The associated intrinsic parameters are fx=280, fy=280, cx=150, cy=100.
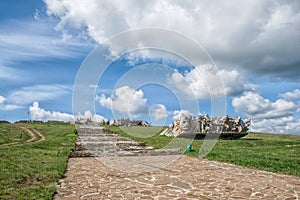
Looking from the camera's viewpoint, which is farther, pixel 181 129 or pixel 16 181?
pixel 181 129

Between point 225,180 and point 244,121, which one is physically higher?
point 244,121

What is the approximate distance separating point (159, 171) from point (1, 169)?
6.09 m

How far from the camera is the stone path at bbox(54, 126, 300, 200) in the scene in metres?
7.61

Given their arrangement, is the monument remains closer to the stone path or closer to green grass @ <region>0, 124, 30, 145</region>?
green grass @ <region>0, 124, 30, 145</region>

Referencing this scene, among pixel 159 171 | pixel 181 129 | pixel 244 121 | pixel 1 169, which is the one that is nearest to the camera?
pixel 1 169

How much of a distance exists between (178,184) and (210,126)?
20.3m

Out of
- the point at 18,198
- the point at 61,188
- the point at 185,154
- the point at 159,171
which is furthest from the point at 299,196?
the point at 185,154

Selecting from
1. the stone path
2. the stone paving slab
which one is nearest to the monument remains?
the stone path

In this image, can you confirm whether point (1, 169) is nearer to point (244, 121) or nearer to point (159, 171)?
point (159, 171)

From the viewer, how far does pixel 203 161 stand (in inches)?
557

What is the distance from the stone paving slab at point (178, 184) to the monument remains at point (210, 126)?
1552cm

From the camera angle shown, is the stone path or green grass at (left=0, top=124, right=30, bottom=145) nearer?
the stone path

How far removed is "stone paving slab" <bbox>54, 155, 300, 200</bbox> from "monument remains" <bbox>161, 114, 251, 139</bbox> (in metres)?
15.5


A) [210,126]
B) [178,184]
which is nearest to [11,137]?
[210,126]
